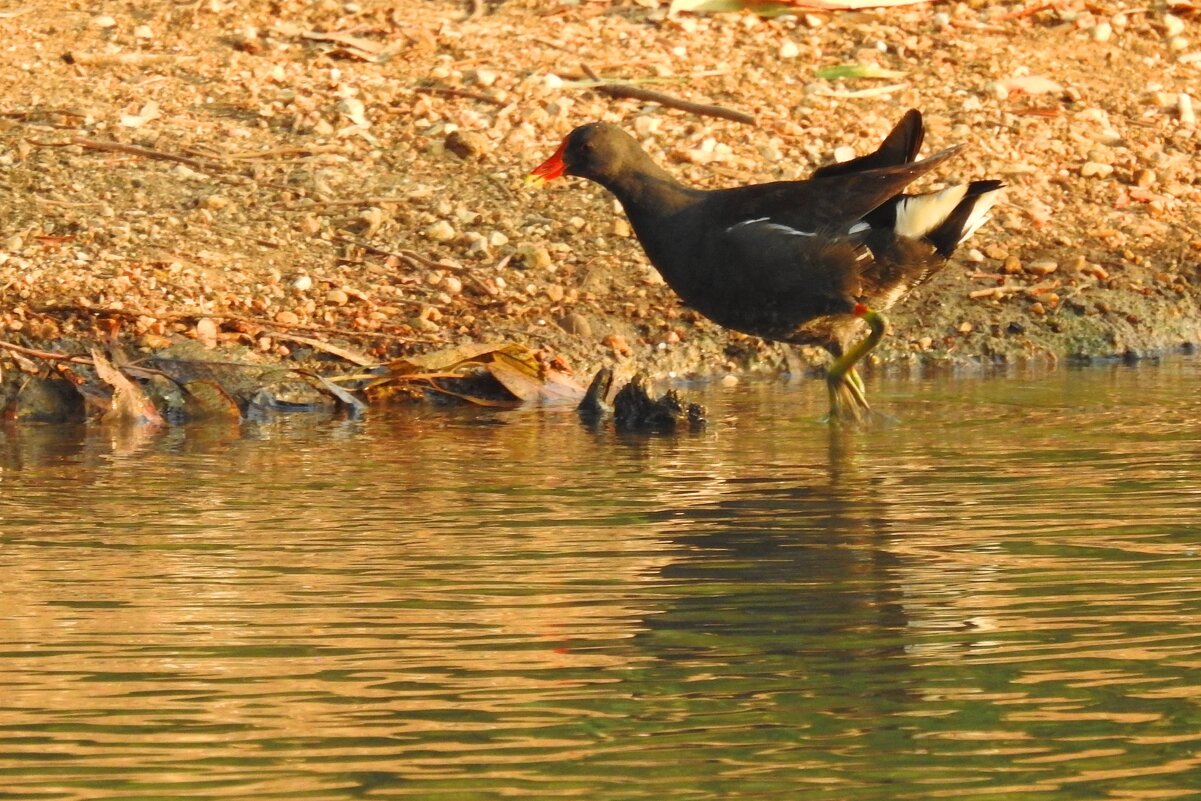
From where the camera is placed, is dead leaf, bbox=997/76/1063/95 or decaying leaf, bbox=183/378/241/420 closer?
decaying leaf, bbox=183/378/241/420

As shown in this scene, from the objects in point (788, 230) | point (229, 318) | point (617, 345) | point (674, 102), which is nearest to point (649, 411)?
point (788, 230)

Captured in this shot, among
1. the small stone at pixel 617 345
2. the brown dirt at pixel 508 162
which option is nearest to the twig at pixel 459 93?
the brown dirt at pixel 508 162

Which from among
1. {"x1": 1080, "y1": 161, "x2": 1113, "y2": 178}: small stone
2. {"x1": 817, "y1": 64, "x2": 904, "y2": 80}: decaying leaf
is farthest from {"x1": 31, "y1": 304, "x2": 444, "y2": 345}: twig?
{"x1": 1080, "y1": 161, "x2": 1113, "y2": 178}: small stone

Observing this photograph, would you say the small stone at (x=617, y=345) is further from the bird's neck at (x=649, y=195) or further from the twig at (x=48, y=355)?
the twig at (x=48, y=355)

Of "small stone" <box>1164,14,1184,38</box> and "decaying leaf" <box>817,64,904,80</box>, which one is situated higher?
"small stone" <box>1164,14,1184,38</box>

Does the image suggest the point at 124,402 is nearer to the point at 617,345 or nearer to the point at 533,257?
the point at 617,345

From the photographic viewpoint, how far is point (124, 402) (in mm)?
8695

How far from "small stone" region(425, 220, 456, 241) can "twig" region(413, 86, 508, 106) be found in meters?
A: 1.40

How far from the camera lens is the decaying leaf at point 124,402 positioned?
28.4ft

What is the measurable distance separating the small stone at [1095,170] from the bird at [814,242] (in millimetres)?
3500

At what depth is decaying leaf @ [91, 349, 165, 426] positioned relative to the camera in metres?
8.66

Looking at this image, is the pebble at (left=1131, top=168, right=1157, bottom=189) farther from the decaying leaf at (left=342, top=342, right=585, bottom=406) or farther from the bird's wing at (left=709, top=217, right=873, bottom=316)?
the decaying leaf at (left=342, top=342, right=585, bottom=406)

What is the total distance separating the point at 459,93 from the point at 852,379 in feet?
13.5

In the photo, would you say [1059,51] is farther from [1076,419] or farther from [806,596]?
[806,596]
